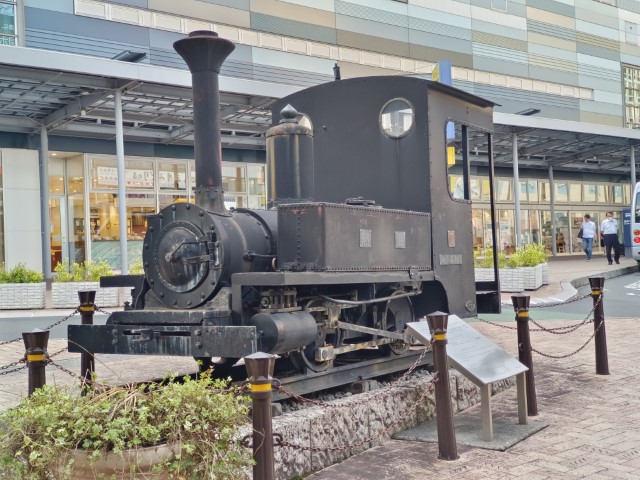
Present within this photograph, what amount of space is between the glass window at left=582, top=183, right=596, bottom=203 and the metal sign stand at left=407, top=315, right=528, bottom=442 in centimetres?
3254

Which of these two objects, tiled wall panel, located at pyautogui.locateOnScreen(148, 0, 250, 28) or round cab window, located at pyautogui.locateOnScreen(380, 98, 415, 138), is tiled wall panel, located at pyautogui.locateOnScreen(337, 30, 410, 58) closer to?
tiled wall panel, located at pyautogui.locateOnScreen(148, 0, 250, 28)

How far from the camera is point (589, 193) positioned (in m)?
36.8

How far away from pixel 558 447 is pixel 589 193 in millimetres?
33723

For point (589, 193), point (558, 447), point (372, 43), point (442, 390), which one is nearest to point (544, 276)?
point (372, 43)

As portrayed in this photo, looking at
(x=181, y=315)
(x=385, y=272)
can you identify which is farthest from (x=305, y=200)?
(x=181, y=315)

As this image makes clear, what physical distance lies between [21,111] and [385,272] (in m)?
14.3

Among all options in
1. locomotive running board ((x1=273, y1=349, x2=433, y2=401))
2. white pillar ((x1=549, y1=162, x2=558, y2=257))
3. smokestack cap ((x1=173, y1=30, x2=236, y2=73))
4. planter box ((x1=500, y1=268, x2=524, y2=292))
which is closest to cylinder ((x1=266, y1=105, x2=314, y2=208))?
smokestack cap ((x1=173, y1=30, x2=236, y2=73))

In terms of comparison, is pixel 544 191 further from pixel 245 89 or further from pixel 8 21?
pixel 8 21

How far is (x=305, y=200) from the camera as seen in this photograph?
651 cm

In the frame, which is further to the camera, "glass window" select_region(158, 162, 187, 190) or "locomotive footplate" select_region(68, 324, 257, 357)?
"glass window" select_region(158, 162, 187, 190)

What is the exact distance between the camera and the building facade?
58.6 feet

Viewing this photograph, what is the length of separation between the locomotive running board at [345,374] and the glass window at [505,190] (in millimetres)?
25560

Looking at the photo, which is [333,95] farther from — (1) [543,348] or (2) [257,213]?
(1) [543,348]

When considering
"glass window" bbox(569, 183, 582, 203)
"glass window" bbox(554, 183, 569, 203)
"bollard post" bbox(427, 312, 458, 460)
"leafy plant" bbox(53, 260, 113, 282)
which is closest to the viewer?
"bollard post" bbox(427, 312, 458, 460)
